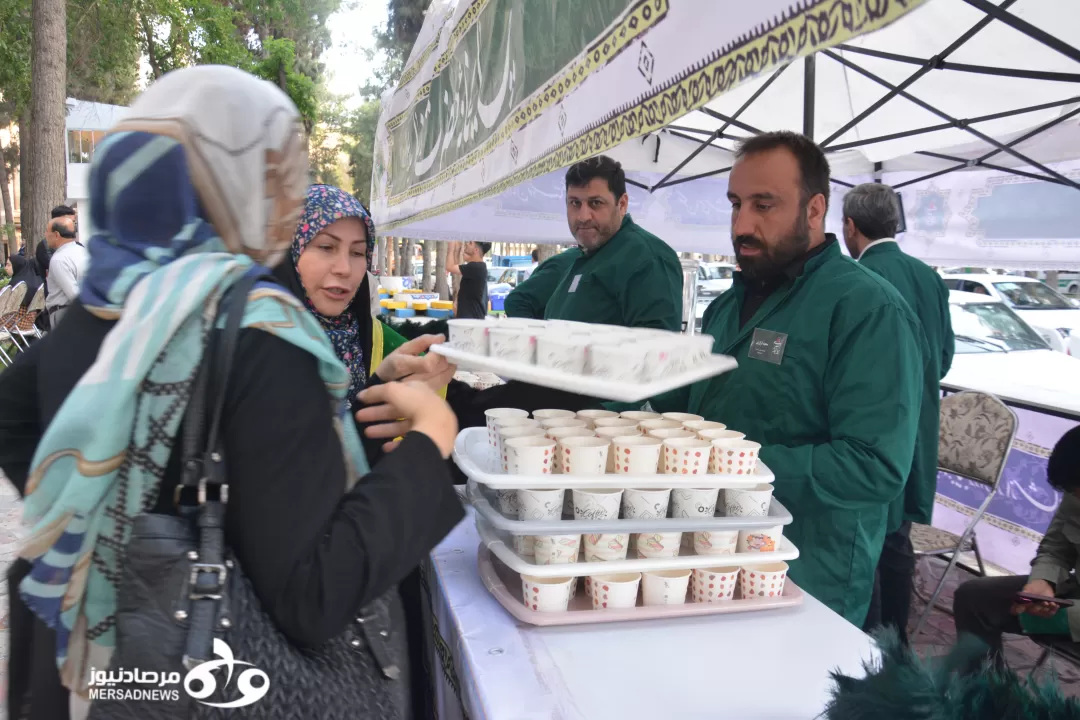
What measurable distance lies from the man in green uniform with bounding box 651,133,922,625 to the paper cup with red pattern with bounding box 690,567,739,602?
1.15ft

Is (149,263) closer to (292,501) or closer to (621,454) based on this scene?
(292,501)

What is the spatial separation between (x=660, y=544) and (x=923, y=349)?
235 cm

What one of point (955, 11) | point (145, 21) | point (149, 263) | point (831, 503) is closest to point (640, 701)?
point (831, 503)

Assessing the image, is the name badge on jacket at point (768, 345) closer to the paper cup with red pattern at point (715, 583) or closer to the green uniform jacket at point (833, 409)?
the green uniform jacket at point (833, 409)

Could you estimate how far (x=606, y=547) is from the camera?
4.67 ft

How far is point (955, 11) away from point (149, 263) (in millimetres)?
3534

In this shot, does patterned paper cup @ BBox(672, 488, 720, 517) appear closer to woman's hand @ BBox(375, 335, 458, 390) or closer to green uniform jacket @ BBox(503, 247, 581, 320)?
woman's hand @ BBox(375, 335, 458, 390)

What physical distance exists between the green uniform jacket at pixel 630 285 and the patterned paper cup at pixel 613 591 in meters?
1.85

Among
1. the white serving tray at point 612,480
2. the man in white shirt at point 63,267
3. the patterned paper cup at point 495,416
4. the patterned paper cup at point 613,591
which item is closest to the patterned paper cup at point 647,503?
the white serving tray at point 612,480

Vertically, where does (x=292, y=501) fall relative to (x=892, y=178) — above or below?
below

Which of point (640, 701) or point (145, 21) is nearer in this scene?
point (640, 701)

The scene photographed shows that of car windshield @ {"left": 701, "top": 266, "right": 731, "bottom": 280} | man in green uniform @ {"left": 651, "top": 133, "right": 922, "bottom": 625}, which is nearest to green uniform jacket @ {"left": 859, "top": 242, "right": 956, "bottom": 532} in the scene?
man in green uniform @ {"left": 651, "top": 133, "right": 922, "bottom": 625}

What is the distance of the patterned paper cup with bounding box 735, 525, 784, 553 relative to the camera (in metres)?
1.48

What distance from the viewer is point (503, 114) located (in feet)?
7.67
